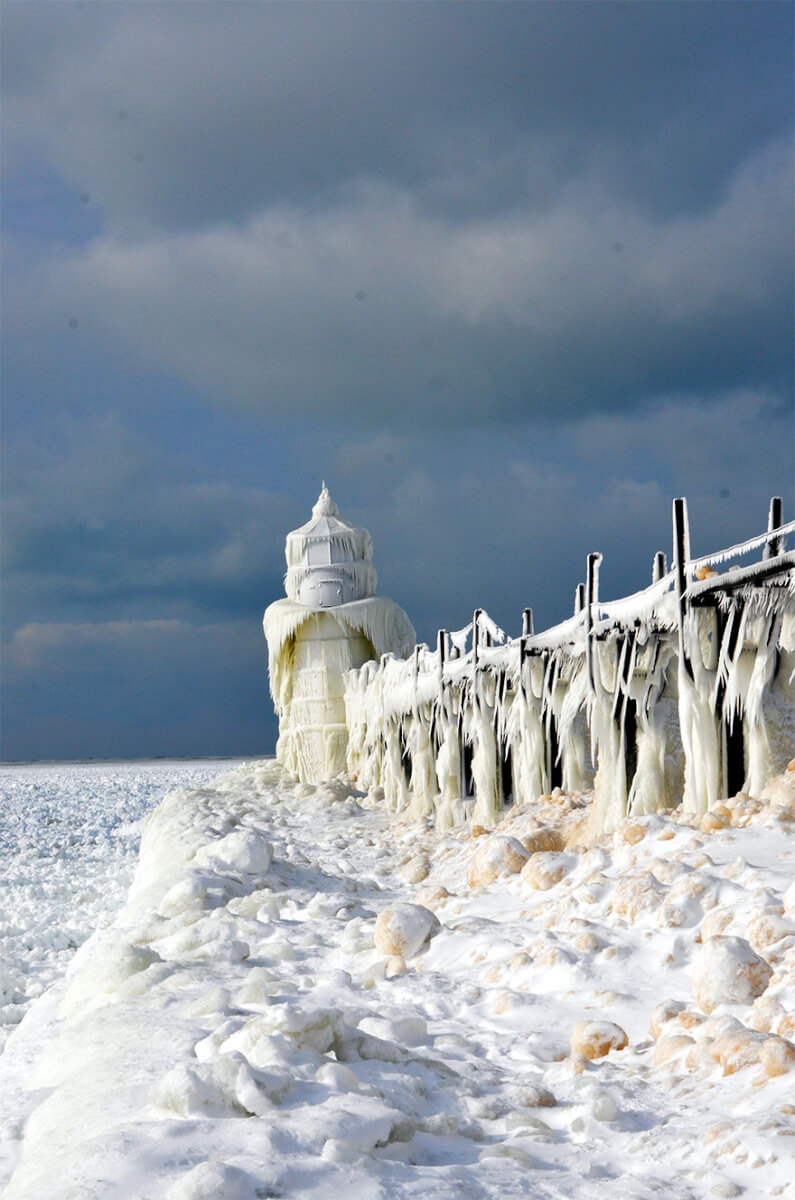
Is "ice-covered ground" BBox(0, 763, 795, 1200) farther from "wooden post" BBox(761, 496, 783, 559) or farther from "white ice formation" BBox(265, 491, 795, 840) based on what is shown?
"wooden post" BBox(761, 496, 783, 559)

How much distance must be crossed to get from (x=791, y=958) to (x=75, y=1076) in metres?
2.46

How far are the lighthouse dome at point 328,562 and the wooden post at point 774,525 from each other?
1318cm

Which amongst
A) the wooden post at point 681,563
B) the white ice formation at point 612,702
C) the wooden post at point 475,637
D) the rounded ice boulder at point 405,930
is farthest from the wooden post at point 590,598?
the rounded ice boulder at point 405,930

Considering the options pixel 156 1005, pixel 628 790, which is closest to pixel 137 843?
pixel 628 790

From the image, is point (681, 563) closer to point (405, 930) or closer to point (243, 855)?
point (405, 930)

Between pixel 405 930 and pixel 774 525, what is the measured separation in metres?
3.22

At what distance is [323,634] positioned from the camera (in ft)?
61.5

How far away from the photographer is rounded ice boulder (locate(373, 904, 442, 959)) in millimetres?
4695

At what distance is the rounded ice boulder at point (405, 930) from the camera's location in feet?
15.4

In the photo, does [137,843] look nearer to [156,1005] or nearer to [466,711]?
[466,711]

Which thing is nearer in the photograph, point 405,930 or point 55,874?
point 405,930

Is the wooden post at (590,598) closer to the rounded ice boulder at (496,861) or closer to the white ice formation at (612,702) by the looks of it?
the white ice formation at (612,702)

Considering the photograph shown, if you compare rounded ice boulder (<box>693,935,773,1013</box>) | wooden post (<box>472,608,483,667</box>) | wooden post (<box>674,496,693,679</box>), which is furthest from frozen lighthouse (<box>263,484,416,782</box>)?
rounded ice boulder (<box>693,935,773,1013</box>)

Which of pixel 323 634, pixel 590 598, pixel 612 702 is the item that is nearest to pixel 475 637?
pixel 590 598
